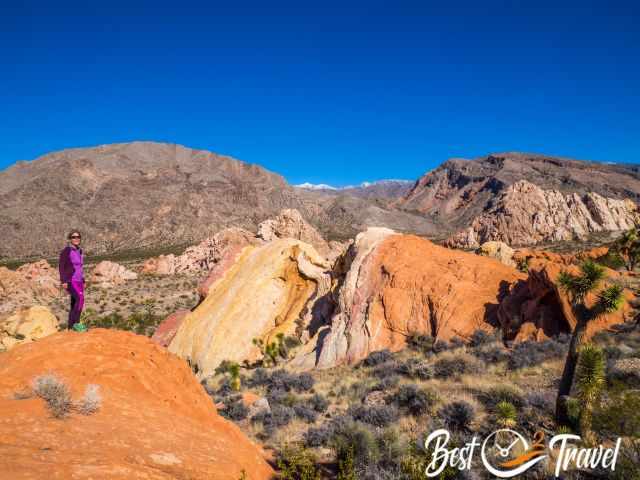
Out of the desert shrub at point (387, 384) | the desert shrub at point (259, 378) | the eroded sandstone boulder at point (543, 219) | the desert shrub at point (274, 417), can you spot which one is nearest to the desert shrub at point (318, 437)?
the desert shrub at point (274, 417)

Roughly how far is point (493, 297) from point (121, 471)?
14.5 meters

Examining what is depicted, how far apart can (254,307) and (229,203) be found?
13996 centimetres

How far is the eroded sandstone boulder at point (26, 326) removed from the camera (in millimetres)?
17062

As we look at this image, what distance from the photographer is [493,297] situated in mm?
15508

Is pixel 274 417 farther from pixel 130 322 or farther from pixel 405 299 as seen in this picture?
pixel 130 322

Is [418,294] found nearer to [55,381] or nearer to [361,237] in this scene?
[361,237]

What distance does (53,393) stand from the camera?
5.24 m

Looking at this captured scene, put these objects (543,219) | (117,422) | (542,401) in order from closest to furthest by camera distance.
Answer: (117,422) < (542,401) < (543,219)

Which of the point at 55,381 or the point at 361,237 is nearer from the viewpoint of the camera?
the point at 55,381

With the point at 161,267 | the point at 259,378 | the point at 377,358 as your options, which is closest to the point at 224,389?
the point at 259,378

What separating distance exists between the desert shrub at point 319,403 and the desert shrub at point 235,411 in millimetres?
1829

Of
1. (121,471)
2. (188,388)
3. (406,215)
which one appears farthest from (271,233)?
(406,215)

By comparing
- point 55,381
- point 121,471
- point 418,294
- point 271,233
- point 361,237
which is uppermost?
point 271,233

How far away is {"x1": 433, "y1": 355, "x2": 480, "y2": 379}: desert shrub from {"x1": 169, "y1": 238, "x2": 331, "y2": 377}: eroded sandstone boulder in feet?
28.3
